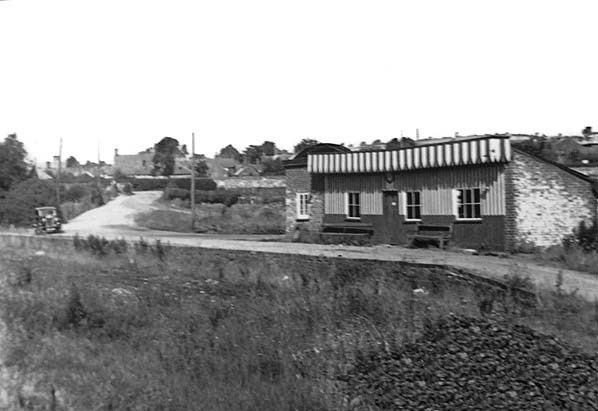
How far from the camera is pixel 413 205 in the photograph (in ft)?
70.4

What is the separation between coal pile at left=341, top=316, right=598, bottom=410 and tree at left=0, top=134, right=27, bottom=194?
39.9 meters

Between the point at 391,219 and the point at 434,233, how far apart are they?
7.35ft

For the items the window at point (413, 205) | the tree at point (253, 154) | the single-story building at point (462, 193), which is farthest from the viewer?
the tree at point (253, 154)

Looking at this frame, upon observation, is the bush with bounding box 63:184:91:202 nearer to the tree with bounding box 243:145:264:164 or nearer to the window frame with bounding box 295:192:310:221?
the tree with bounding box 243:145:264:164

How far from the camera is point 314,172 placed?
24422 millimetres

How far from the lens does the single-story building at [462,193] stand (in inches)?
726

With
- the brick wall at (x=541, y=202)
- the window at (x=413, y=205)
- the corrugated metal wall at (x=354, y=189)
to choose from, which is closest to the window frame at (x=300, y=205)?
the corrugated metal wall at (x=354, y=189)

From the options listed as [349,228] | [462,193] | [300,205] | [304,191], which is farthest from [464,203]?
[300,205]

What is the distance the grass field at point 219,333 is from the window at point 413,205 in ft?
27.0

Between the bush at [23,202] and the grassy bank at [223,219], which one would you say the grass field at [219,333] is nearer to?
the grassy bank at [223,219]

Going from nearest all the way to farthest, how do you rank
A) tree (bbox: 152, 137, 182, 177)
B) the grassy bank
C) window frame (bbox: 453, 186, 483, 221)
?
window frame (bbox: 453, 186, 483, 221) < the grassy bank < tree (bbox: 152, 137, 182, 177)

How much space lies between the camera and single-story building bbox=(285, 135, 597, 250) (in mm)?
18438

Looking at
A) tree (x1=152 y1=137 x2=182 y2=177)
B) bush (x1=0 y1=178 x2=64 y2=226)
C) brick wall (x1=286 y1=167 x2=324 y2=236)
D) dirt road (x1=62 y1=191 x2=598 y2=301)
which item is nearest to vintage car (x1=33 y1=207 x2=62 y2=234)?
dirt road (x1=62 y1=191 x2=598 y2=301)

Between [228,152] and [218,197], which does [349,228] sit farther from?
[228,152]
